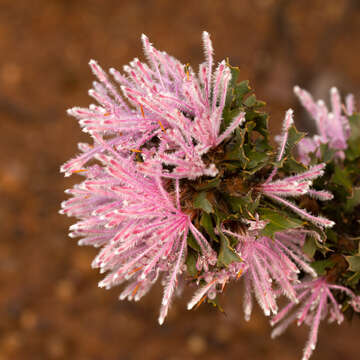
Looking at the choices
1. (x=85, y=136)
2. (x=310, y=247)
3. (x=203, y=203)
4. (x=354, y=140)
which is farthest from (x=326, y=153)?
(x=85, y=136)

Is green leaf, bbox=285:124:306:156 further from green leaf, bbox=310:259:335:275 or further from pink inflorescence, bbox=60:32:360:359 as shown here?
green leaf, bbox=310:259:335:275

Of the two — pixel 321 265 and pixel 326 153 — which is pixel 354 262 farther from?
pixel 326 153

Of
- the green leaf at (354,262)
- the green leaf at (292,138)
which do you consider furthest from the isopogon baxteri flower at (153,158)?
the green leaf at (354,262)

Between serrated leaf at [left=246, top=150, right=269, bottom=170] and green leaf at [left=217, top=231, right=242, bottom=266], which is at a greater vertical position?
serrated leaf at [left=246, top=150, right=269, bottom=170]

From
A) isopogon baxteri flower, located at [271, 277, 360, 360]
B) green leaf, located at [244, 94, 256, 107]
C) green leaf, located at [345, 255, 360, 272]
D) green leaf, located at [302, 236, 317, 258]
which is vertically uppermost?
green leaf, located at [244, 94, 256, 107]

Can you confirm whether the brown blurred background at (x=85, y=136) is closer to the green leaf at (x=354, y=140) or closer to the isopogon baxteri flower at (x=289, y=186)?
the green leaf at (x=354, y=140)

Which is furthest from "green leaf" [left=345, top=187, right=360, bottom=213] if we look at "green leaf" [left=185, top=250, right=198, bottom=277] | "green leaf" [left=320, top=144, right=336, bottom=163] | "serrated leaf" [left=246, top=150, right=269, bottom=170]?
"green leaf" [left=185, top=250, right=198, bottom=277]

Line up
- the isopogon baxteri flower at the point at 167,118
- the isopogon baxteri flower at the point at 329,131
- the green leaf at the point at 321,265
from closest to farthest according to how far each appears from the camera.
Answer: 1. the isopogon baxteri flower at the point at 167,118
2. the green leaf at the point at 321,265
3. the isopogon baxteri flower at the point at 329,131

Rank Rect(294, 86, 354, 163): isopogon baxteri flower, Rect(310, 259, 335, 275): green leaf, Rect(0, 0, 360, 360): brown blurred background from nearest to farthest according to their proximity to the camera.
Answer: Rect(310, 259, 335, 275): green leaf < Rect(294, 86, 354, 163): isopogon baxteri flower < Rect(0, 0, 360, 360): brown blurred background

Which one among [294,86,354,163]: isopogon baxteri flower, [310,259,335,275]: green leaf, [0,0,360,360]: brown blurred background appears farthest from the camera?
[0,0,360,360]: brown blurred background
